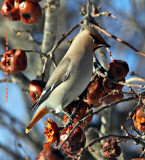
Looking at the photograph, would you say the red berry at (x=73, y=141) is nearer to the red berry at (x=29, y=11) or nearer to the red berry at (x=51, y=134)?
the red berry at (x=51, y=134)

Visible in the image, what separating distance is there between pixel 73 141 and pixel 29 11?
1.12 metres

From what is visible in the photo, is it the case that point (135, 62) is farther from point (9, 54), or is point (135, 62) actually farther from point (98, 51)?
point (9, 54)

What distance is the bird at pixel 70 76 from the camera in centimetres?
261

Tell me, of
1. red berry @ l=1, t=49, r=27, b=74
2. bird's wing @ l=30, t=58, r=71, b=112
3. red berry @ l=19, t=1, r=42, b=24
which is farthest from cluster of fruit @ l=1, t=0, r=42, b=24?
bird's wing @ l=30, t=58, r=71, b=112

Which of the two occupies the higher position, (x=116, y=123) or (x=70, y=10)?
(x=70, y=10)

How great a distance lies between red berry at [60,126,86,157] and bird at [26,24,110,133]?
0.42 meters

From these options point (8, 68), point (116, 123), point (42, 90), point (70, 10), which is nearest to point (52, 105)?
point (42, 90)

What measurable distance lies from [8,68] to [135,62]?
234 cm

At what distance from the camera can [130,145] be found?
4348mm

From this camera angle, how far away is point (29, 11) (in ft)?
9.37

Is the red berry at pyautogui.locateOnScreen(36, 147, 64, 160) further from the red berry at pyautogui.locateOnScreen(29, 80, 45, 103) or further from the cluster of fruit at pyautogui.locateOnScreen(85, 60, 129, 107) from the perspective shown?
the red berry at pyautogui.locateOnScreen(29, 80, 45, 103)

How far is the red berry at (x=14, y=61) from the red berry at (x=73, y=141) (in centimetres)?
76

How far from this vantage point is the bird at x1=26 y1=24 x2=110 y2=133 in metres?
2.61

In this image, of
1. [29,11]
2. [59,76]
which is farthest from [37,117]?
[29,11]
